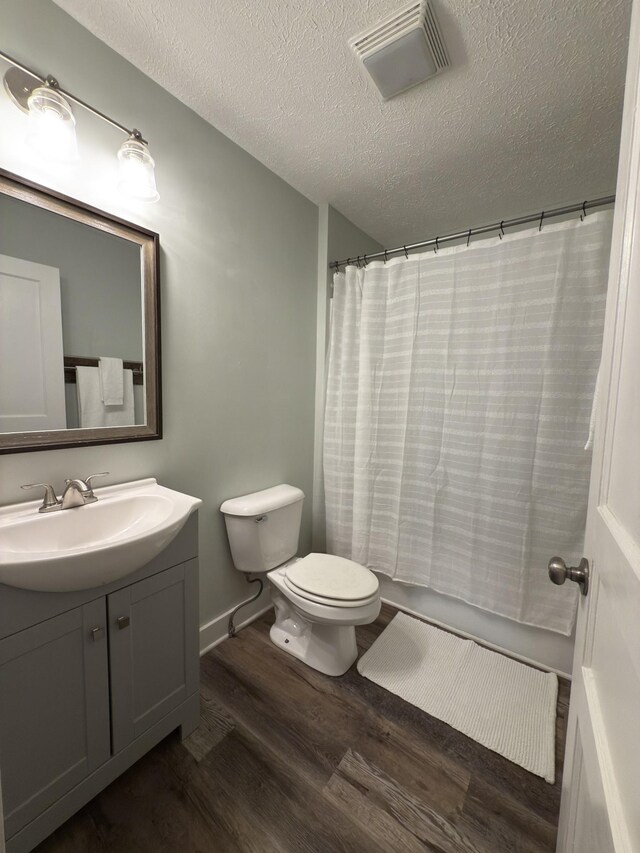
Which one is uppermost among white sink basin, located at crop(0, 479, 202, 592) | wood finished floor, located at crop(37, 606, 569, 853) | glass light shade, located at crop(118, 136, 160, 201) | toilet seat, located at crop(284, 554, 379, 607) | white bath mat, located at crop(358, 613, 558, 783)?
glass light shade, located at crop(118, 136, 160, 201)

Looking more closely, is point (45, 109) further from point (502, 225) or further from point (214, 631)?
point (214, 631)

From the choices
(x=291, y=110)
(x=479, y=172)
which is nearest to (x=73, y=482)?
(x=291, y=110)

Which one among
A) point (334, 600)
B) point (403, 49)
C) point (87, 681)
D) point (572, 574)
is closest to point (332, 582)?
point (334, 600)

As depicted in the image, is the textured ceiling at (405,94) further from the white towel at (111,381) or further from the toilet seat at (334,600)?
the toilet seat at (334,600)

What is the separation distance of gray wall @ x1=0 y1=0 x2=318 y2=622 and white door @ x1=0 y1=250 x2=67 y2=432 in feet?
0.41

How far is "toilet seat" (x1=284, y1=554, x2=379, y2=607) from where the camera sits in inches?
52.2

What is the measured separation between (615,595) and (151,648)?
1.17m

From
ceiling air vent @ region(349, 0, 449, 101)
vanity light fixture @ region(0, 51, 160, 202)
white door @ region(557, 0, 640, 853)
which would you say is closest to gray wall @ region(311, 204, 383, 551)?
ceiling air vent @ region(349, 0, 449, 101)

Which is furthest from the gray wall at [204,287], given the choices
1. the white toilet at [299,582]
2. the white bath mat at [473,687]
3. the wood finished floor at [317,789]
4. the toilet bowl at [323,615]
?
the white bath mat at [473,687]

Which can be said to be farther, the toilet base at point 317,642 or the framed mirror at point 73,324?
the toilet base at point 317,642

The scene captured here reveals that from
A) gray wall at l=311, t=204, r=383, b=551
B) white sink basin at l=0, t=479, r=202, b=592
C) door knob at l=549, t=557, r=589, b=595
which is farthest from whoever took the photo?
gray wall at l=311, t=204, r=383, b=551

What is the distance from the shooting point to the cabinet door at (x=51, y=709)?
2.52 feet

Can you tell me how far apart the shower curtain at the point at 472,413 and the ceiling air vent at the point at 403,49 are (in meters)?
0.65

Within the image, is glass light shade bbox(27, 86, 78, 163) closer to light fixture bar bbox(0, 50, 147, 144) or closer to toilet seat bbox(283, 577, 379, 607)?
light fixture bar bbox(0, 50, 147, 144)
